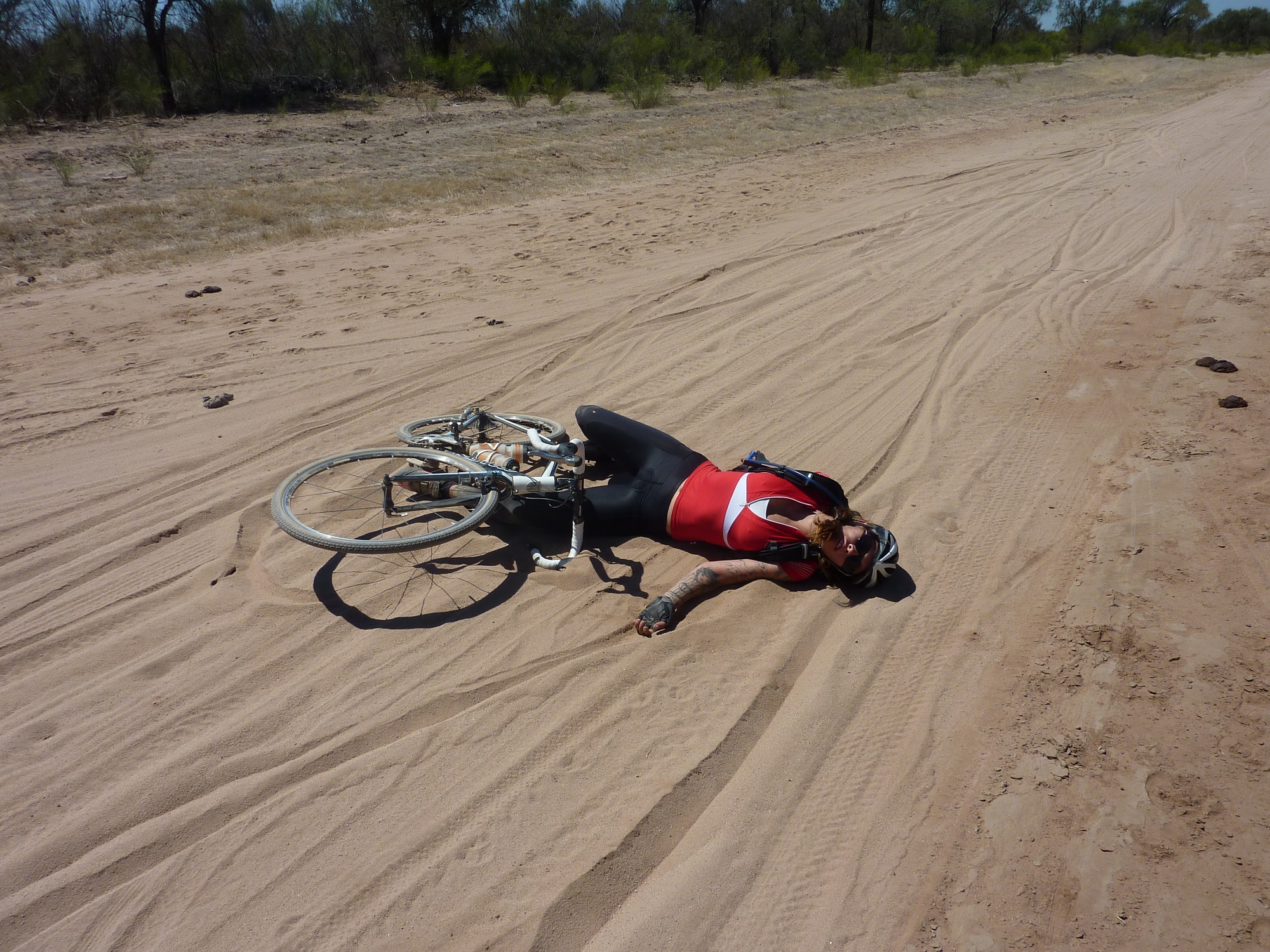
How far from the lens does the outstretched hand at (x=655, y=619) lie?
3.54 metres

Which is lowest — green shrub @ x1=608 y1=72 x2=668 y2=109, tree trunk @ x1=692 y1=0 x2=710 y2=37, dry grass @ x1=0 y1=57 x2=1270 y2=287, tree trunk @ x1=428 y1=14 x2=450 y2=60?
dry grass @ x1=0 y1=57 x2=1270 y2=287

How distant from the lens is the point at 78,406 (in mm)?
5340

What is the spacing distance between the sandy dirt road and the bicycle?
0.77 feet

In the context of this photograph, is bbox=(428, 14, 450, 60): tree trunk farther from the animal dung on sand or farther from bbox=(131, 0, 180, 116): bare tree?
the animal dung on sand

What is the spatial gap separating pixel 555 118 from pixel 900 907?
1751 centimetres

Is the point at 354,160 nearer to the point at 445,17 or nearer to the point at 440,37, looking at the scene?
the point at 440,37

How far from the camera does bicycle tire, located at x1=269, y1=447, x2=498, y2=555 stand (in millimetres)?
3812

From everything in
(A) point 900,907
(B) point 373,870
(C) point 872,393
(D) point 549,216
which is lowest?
(A) point 900,907

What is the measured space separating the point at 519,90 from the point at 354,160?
8064mm

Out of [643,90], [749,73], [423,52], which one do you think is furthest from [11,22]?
[749,73]

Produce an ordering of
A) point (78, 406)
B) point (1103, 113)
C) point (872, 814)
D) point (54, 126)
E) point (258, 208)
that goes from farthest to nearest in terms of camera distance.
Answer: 1. point (1103, 113)
2. point (54, 126)
3. point (258, 208)
4. point (78, 406)
5. point (872, 814)

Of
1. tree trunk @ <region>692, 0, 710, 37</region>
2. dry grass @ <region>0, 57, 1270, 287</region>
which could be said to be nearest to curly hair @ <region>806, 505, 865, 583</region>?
dry grass @ <region>0, 57, 1270, 287</region>

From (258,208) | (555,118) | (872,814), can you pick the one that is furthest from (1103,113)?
(872,814)

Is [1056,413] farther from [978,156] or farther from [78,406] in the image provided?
[978,156]
